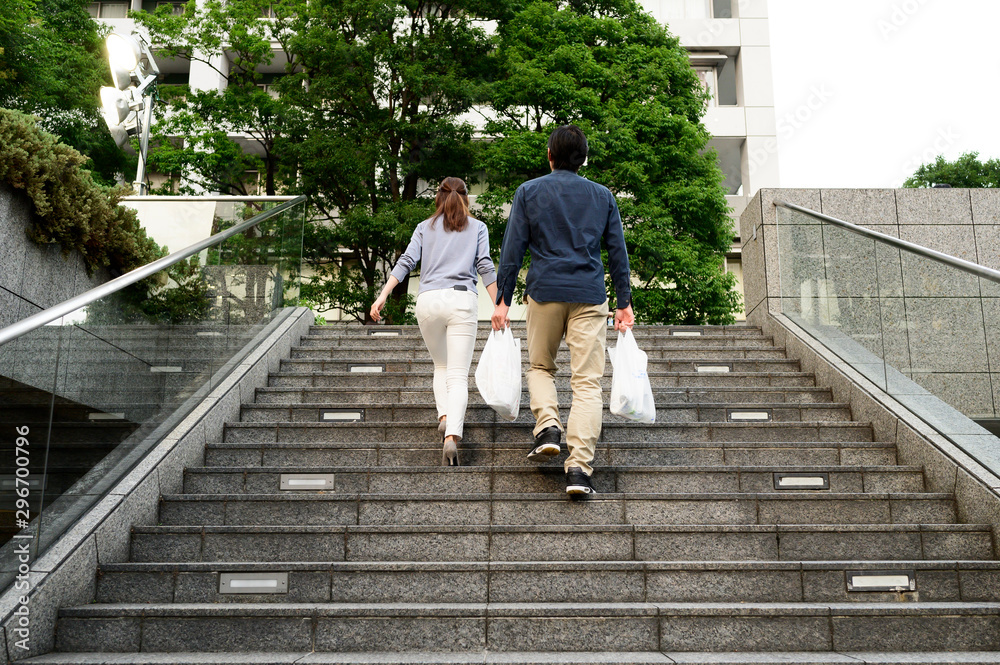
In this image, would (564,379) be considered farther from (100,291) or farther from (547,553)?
(100,291)

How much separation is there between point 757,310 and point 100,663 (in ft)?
24.0

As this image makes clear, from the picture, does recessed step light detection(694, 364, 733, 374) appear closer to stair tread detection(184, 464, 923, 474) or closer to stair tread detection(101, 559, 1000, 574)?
stair tread detection(184, 464, 923, 474)

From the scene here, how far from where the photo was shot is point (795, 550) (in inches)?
167

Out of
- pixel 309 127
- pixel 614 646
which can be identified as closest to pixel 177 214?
pixel 614 646

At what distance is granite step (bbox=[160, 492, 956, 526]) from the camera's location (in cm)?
454

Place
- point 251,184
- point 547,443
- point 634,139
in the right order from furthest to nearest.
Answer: point 251,184
point 634,139
point 547,443

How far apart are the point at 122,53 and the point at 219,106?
30.3 feet

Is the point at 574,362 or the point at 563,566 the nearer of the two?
the point at 563,566

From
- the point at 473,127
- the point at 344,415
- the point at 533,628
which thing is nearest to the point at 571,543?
the point at 533,628

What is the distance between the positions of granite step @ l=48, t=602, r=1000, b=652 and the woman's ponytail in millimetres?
2613

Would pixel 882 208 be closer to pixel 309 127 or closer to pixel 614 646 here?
pixel 614 646

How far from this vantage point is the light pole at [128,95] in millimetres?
9047

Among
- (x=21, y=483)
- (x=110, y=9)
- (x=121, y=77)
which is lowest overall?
(x=21, y=483)

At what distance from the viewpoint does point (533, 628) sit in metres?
3.58
